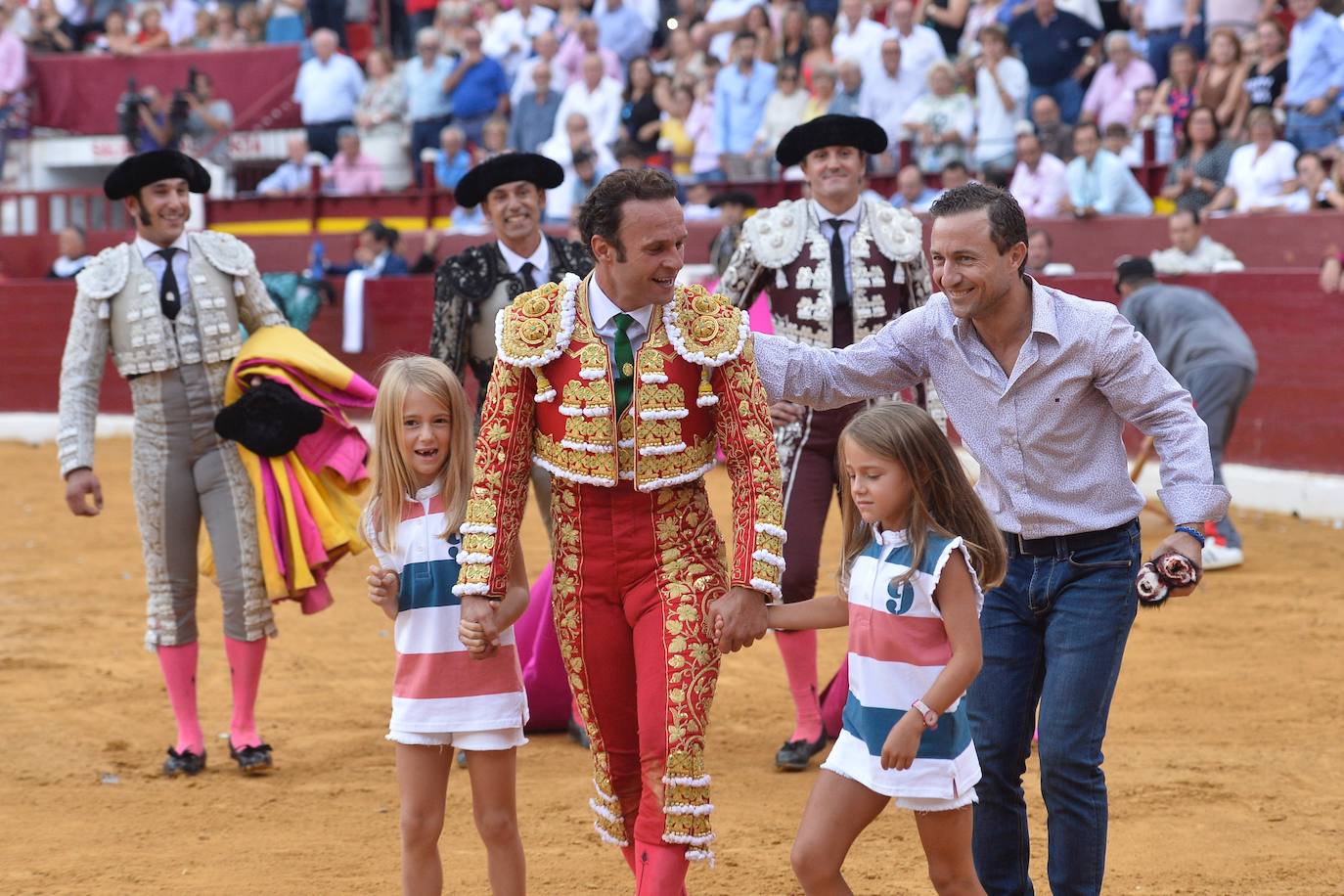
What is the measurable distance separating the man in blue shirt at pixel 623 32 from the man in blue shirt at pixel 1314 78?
19.8 ft

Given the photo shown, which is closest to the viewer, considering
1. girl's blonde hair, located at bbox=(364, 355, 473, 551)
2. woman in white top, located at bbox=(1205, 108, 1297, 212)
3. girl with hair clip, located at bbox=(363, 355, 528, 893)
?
girl with hair clip, located at bbox=(363, 355, 528, 893)

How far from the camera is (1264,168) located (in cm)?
1055

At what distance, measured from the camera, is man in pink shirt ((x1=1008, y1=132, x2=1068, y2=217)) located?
1152cm

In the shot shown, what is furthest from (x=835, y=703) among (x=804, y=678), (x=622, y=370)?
(x=622, y=370)

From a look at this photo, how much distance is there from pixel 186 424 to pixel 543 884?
6.51 ft

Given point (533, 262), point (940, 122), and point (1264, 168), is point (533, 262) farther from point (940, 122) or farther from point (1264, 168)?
point (940, 122)

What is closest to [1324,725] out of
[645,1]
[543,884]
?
[543,884]

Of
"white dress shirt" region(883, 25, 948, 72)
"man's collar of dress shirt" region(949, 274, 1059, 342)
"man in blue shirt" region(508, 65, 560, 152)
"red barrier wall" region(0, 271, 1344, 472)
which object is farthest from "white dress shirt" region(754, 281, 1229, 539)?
"man in blue shirt" region(508, 65, 560, 152)

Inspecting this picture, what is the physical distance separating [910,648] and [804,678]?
84.3 inches

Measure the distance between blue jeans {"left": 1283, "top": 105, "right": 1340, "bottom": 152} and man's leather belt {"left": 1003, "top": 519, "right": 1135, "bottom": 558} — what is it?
8157mm

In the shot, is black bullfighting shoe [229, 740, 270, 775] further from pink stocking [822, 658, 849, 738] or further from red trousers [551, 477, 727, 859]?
A: red trousers [551, 477, 727, 859]

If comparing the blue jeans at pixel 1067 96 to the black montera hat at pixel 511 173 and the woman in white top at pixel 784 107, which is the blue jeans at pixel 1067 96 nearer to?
the woman in white top at pixel 784 107

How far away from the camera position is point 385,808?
199 inches

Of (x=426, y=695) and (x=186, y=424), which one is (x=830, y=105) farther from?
(x=426, y=695)
